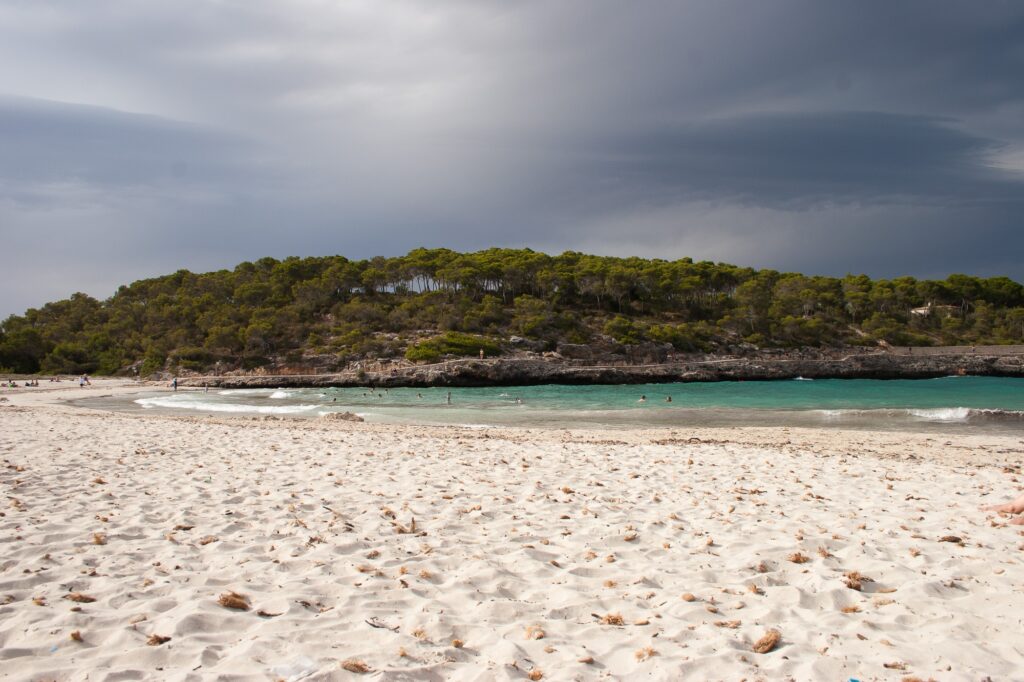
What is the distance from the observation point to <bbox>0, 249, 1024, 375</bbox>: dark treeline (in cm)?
6800

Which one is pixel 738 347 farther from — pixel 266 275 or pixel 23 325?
pixel 23 325

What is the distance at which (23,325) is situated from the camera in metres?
84.1

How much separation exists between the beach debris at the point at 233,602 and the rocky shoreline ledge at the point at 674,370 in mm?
52720

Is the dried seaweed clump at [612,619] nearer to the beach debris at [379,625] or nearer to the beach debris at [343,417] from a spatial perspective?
the beach debris at [379,625]

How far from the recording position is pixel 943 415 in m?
22.9

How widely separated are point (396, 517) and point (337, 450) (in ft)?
18.0

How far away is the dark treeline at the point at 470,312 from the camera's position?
68000 millimetres

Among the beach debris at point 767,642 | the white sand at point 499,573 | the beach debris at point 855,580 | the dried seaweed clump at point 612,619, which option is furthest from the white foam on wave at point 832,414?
the dried seaweed clump at point 612,619

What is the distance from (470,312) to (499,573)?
234 feet

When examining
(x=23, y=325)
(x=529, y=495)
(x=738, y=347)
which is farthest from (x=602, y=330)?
(x=23, y=325)

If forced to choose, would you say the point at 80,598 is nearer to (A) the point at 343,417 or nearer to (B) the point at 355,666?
(B) the point at 355,666

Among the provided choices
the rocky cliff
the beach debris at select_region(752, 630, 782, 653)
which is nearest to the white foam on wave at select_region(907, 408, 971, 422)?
the beach debris at select_region(752, 630, 782, 653)

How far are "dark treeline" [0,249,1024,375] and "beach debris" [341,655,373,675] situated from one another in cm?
5861

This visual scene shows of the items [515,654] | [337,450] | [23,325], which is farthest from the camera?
[23,325]
